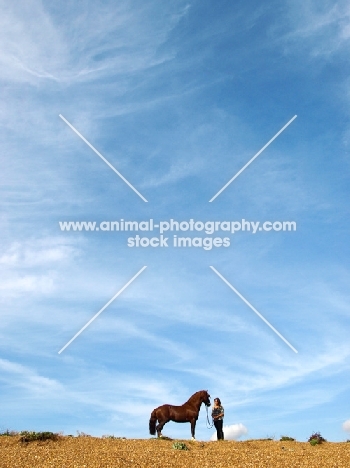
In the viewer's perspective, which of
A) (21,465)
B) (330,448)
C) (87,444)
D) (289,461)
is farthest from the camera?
(330,448)

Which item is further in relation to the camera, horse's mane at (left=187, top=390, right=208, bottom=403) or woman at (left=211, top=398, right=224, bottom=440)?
horse's mane at (left=187, top=390, right=208, bottom=403)

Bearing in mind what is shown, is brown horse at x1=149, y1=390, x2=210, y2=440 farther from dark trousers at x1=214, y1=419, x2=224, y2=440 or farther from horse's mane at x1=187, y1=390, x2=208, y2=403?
dark trousers at x1=214, y1=419, x2=224, y2=440

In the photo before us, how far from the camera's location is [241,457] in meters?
22.2

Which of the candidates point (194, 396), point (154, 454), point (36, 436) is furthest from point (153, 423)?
point (154, 454)

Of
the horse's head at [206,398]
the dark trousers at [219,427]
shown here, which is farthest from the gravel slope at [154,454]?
the horse's head at [206,398]

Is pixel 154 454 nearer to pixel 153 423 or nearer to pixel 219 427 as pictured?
pixel 153 423

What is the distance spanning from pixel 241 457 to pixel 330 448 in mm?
7589

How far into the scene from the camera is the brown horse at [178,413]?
96.4 feet

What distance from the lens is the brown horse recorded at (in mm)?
29391

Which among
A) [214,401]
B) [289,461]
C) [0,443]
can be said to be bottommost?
[289,461]

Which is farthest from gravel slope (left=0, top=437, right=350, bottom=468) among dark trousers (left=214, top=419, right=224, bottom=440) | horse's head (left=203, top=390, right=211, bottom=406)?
horse's head (left=203, top=390, right=211, bottom=406)

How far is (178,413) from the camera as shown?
29500 mm

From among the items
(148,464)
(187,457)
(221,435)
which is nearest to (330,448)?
(221,435)

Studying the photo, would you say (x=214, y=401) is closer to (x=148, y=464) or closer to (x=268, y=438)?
(x=268, y=438)
